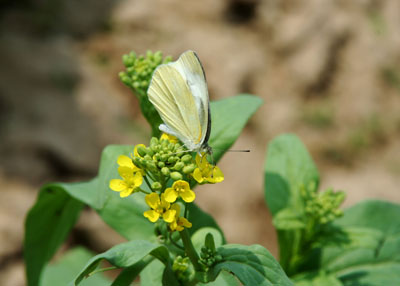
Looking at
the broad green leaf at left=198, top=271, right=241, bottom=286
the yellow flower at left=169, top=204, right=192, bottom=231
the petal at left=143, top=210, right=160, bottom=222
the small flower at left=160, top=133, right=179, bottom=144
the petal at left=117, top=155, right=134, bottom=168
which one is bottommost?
the broad green leaf at left=198, top=271, right=241, bottom=286

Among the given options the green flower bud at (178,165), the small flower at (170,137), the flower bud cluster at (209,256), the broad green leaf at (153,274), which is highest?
the small flower at (170,137)

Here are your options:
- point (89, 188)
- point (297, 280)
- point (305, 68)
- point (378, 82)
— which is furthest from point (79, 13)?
point (297, 280)

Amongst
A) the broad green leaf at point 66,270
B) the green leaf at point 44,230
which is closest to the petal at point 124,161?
the green leaf at point 44,230

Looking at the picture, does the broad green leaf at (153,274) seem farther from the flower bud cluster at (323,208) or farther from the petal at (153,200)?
the flower bud cluster at (323,208)

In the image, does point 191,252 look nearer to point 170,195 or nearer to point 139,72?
point 170,195

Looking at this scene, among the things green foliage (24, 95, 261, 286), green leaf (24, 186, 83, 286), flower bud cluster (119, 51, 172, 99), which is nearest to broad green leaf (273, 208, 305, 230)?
green foliage (24, 95, 261, 286)

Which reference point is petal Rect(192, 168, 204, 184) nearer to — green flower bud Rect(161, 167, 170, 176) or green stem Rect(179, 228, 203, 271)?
green flower bud Rect(161, 167, 170, 176)
